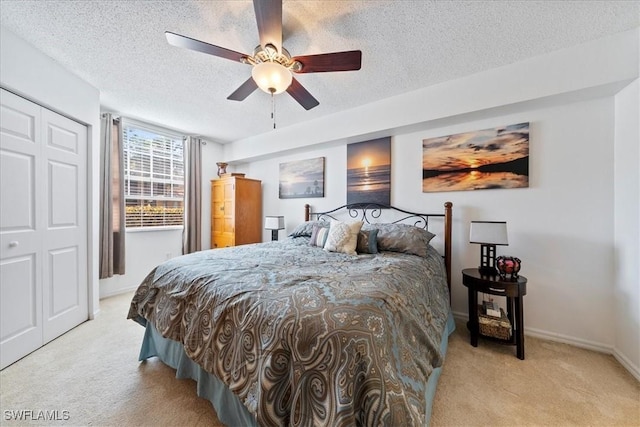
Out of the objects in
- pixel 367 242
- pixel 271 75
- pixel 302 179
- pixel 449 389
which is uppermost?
pixel 271 75

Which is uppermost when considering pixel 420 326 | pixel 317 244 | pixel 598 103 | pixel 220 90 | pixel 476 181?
pixel 220 90

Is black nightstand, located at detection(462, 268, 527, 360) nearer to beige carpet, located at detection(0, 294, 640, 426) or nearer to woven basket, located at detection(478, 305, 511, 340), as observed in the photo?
woven basket, located at detection(478, 305, 511, 340)

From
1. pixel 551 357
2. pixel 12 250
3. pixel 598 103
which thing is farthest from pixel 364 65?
pixel 12 250

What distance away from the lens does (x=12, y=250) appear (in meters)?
2.04

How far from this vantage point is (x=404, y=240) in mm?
2475

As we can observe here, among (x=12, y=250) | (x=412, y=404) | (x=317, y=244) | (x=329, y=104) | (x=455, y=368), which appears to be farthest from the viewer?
(x=329, y=104)

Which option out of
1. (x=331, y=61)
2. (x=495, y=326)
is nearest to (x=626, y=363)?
(x=495, y=326)

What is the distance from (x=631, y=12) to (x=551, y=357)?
2643 mm

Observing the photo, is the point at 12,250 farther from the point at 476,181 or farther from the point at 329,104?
the point at 476,181

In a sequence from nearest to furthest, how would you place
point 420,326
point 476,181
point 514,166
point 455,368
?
point 420,326 → point 455,368 → point 514,166 → point 476,181

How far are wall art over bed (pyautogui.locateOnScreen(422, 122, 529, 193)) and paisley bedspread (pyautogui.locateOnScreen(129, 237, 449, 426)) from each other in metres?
1.48

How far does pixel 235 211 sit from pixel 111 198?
5.49ft

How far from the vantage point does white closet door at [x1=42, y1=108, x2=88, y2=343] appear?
235cm

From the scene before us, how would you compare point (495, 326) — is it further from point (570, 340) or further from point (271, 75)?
point (271, 75)
